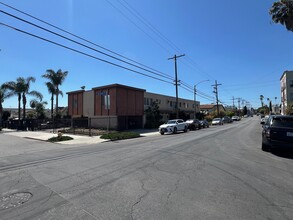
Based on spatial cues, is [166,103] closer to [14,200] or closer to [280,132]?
[280,132]

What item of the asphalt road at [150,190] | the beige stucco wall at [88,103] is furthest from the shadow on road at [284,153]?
the beige stucco wall at [88,103]

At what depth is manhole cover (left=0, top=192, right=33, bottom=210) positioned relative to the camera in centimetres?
451

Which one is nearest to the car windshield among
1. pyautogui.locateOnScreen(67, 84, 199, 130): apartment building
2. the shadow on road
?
the shadow on road

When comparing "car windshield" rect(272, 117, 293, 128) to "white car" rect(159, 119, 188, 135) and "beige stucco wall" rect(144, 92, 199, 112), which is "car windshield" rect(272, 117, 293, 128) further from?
"beige stucco wall" rect(144, 92, 199, 112)

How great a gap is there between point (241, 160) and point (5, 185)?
799cm

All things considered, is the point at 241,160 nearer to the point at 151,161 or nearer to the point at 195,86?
the point at 151,161

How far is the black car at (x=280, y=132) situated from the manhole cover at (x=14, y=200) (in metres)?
9.62

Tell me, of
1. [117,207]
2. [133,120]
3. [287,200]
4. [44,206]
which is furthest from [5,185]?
[133,120]

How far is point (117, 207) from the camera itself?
14.1ft

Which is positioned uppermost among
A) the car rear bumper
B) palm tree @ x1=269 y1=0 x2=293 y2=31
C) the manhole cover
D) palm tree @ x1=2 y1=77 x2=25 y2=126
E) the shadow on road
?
palm tree @ x1=269 y1=0 x2=293 y2=31

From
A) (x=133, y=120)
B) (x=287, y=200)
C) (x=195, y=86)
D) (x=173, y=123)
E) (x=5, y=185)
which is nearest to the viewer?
(x=287, y=200)

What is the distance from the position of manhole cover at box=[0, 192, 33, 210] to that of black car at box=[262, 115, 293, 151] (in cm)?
962

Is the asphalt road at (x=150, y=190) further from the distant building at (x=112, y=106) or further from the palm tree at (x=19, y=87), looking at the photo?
the palm tree at (x=19, y=87)

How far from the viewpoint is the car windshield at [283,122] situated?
9.93 m
